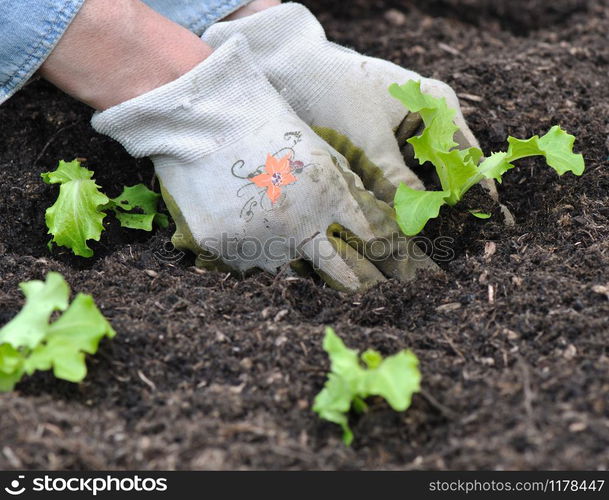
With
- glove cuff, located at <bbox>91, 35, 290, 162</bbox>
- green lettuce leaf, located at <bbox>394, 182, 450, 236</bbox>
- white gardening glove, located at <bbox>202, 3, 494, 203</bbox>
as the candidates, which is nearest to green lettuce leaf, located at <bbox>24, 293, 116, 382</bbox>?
glove cuff, located at <bbox>91, 35, 290, 162</bbox>

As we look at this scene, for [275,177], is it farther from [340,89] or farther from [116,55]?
[116,55]

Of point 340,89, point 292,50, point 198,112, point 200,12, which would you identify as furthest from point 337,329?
point 200,12

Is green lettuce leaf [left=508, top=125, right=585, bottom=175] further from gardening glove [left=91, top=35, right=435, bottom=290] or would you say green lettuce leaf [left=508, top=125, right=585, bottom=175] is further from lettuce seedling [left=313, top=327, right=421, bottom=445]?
lettuce seedling [left=313, top=327, right=421, bottom=445]

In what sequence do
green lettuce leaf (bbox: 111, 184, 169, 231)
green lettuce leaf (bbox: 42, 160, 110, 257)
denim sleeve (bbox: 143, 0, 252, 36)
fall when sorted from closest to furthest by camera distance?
green lettuce leaf (bbox: 42, 160, 110, 257) → green lettuce leaf (bbox: 111, 184, 169, 231) → denim sleeve (bbox: 143, 0, 252, 36)

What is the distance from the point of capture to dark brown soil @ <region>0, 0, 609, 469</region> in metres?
1.70

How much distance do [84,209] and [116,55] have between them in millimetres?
535

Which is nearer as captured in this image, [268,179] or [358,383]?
[358,383]

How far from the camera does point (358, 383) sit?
5.68 ft

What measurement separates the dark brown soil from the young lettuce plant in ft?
0.65

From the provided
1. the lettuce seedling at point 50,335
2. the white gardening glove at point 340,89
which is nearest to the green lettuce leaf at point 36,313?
the lettuce seedling at point 50,335

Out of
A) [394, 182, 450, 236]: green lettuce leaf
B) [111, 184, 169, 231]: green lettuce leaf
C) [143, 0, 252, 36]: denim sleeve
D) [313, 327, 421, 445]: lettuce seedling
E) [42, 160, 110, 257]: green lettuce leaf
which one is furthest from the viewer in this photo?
[143, 0, 252, 36]: denim sleeve

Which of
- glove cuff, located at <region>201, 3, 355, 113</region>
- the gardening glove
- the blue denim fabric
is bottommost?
the gardening glove

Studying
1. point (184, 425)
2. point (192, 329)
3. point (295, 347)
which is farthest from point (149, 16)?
point (184, 425)

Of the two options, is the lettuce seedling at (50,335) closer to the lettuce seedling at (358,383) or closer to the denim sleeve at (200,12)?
the lettuce seedling at (358,383)
